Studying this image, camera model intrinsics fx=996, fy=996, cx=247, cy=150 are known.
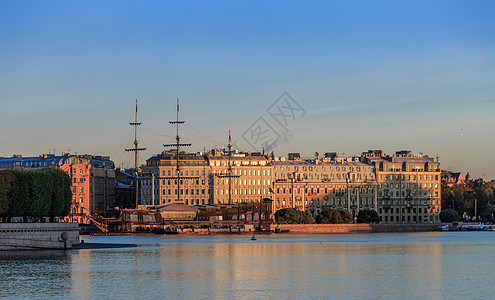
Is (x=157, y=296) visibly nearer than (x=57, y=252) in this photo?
Yes

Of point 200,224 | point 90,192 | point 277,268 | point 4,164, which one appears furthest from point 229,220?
point 277,268

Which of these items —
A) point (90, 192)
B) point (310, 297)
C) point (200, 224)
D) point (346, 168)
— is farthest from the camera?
point (346, 168)

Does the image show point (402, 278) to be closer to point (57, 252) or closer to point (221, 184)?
point (57, 252)

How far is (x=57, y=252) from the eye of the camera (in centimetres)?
8144

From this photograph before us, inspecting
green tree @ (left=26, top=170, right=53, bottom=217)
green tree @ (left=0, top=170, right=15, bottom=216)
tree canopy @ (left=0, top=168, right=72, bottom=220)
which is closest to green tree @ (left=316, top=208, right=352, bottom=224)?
tree canopy @ (left=0, top=168, right=72, bottom=220)

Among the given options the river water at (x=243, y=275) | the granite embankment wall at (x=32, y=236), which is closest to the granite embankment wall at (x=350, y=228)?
the river water at (x=243, y=275)

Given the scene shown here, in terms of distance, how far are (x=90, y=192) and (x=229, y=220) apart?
31738 millimetres

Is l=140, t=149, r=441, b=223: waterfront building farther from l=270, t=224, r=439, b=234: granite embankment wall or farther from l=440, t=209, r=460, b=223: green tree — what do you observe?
l=270, t=224, r=439, b=234: granite embankment wall

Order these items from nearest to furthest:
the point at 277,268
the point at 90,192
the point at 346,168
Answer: the point at 277,268 < the point at 90,192 < the point at 346,168

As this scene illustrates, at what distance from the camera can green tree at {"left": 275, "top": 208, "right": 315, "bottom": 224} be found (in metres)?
168

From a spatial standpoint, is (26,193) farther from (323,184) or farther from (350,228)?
(323,184)

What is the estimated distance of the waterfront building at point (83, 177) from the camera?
17912 cm

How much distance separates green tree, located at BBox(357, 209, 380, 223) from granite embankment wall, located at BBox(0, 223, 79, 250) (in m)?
102

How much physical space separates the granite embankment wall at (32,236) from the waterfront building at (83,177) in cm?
Result: 8726
